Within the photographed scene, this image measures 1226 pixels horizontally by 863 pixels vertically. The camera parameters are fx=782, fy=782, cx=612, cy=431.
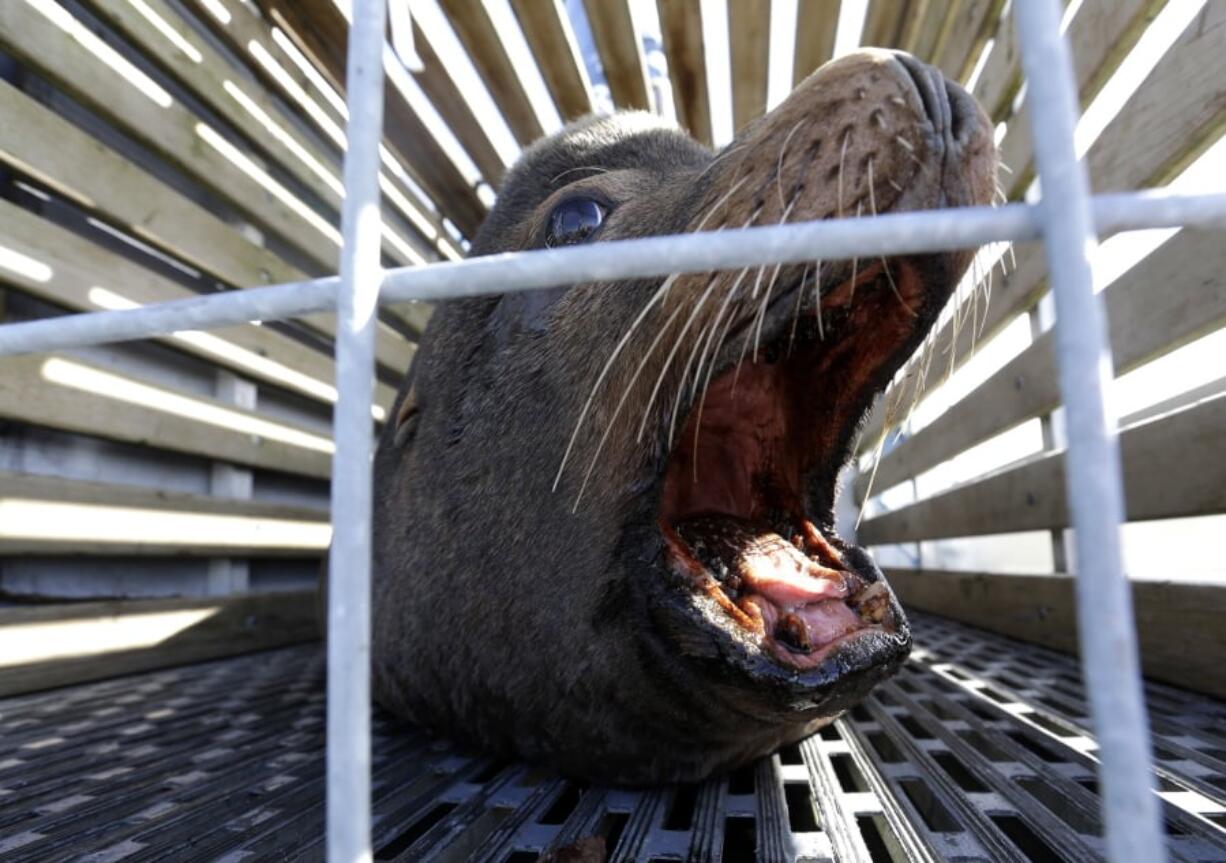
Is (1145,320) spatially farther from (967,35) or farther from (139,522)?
(139,522)

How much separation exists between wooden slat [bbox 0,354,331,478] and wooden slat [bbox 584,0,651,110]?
225 cm

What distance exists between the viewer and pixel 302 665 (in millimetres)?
2945

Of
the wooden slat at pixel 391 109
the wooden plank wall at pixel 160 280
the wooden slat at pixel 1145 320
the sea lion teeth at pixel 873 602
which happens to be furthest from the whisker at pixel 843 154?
the wooden slat at pixel 391 109

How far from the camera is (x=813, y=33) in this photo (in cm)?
363

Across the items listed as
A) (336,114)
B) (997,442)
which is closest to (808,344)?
(997,442)

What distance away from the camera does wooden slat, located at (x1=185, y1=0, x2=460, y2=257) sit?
311 centimetres

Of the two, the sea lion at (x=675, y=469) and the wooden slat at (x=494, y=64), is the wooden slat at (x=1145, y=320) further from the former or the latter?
the wooden slat at (x=494, y=64)

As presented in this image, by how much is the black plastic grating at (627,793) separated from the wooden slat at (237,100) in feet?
7.26

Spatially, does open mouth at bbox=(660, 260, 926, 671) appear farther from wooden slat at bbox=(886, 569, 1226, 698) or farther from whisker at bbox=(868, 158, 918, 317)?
wooden slat at bbox=(886, 569, 1226, 698)

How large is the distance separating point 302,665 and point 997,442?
9.98 feet

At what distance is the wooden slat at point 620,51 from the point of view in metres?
3.37

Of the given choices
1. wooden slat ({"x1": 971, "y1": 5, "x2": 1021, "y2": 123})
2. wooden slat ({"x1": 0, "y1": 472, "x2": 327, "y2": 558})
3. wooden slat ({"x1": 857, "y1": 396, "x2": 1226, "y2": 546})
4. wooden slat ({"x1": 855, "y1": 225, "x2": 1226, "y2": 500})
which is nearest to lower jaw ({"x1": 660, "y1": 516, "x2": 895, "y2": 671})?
wooden slat ({"x1": 857, "y1": 396, "x2": 1226, "y2": 546})

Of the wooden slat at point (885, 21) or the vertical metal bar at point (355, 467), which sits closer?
the vertical metal bar at point (355, 467)

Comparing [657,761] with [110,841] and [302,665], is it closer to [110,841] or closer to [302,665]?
[110,841]
